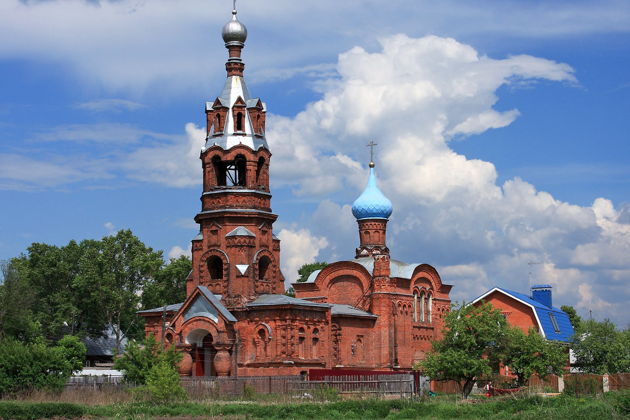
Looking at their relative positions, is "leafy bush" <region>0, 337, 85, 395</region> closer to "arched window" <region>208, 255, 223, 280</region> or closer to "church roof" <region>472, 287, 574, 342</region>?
"arched window" <region>208, 255, 223, 280</region>

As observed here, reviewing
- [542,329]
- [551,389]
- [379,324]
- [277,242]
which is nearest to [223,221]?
[277,242]

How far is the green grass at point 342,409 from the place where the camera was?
1261 inches

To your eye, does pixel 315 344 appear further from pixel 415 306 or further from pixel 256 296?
pixel 415 306

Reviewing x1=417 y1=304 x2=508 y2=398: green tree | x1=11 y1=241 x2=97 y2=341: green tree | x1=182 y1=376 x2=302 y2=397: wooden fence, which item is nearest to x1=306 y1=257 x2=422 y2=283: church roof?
x1=417 y1=304 x2=508 y2=398: green tree

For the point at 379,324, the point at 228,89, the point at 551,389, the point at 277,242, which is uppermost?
the point at 228,89

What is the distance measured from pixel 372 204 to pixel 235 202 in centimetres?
1265

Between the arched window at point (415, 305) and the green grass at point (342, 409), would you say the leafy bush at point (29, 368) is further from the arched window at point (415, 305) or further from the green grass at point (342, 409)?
the arched window at point (415, 305)

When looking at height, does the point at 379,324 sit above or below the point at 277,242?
below

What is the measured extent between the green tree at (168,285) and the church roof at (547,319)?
20.5 metres

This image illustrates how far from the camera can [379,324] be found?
52562mm

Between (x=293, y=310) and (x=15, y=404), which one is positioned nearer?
(x=15, y=404)

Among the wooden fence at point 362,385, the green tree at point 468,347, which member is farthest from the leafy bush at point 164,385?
the green tree at point 468,347

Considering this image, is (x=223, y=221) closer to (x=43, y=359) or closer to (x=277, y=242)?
(x=277, y=242)

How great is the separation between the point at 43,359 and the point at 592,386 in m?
23.0
